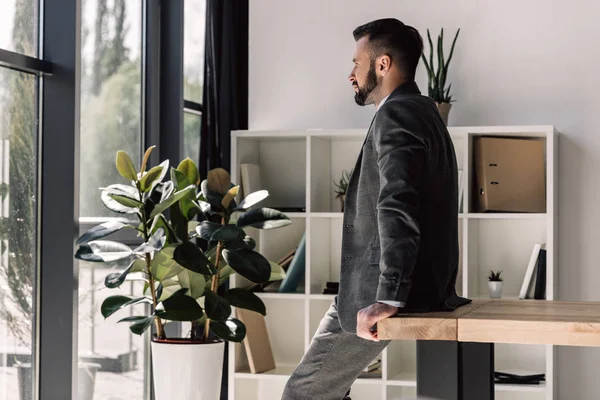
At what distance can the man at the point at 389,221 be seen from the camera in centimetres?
221

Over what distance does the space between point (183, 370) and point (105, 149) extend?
1.09m

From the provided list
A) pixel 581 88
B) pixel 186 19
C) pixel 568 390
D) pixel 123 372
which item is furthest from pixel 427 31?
pixel 123 372

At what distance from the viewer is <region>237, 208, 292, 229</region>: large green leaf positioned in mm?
3684

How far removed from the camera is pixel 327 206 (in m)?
4.53

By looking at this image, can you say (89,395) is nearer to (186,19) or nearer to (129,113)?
(129,113)

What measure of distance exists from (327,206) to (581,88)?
4.53ft

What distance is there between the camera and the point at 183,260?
342cm

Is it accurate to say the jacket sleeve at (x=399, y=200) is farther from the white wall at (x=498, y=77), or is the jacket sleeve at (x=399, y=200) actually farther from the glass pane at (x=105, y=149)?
the white wall at (x=498, y=77)

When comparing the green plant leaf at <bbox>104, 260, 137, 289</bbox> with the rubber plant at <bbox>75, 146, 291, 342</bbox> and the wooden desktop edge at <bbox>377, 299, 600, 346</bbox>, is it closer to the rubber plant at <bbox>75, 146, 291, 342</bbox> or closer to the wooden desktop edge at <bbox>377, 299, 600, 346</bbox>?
the rubber plant at <bbox>75, 146, 291, 342</bbox>

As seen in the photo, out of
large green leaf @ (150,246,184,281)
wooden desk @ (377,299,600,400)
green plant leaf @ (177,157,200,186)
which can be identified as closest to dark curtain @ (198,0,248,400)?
green plant leaf @ (177,157,200,186)

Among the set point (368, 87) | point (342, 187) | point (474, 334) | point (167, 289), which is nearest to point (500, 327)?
point (474, 334)

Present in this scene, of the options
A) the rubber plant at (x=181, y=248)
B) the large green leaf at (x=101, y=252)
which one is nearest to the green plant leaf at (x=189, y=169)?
the rubber plant at (x=181, y=248)

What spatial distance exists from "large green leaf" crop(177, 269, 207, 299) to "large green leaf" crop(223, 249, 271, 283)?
141 millimetres

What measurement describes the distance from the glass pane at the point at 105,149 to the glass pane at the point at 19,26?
292 mm
